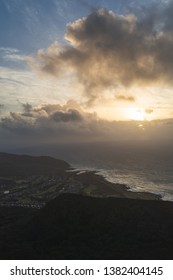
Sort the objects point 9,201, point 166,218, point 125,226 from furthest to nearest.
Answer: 1. point 9,201
2. point 166,218
3. point 125,226

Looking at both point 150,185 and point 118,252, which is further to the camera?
point 150,185

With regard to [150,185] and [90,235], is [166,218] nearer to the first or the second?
[90,235]

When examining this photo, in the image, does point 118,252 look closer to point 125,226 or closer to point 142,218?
point 125,226

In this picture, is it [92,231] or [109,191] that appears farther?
[109,191]

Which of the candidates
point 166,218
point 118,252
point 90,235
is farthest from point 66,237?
point 166,218

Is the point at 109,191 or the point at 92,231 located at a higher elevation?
the point at 109,191

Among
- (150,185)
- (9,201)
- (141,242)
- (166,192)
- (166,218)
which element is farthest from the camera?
(150,185)

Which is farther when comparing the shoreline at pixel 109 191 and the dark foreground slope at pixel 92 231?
the shoreline at pixel 109 191

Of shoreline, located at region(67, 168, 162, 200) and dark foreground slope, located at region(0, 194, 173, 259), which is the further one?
shoreline, located at region(67, 168, 162, 200)
